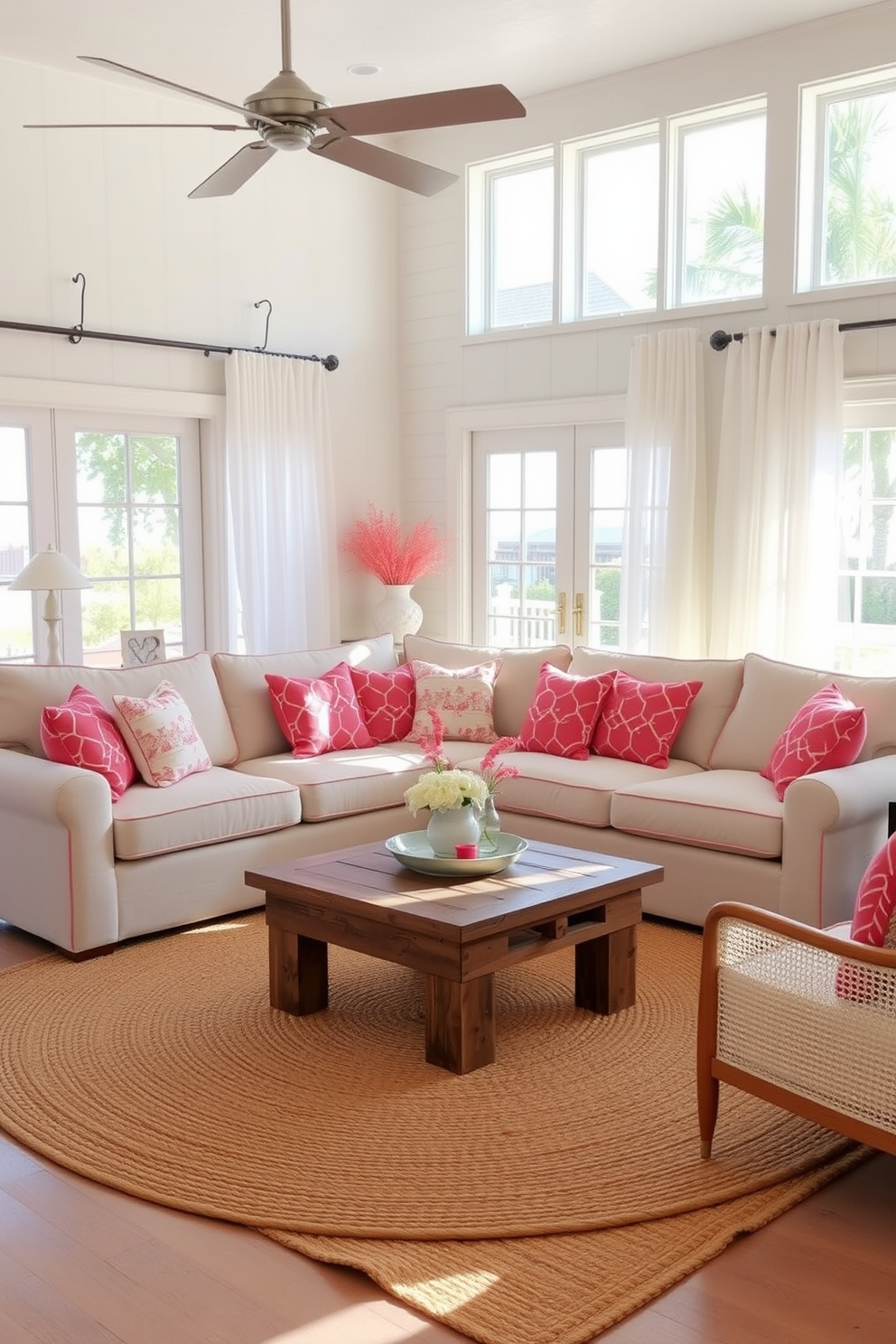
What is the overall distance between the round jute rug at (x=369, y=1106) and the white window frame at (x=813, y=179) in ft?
10.6

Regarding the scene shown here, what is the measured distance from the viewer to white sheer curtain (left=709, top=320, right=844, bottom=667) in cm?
564

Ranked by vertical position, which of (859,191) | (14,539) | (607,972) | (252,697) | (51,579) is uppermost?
(859,191)

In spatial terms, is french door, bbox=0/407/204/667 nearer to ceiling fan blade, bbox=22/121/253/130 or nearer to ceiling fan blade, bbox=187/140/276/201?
ceiling fan blade, bbox=22/121/253/130

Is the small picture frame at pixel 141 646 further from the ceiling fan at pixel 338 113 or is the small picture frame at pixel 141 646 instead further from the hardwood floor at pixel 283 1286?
the hardwood floor at pixel 283 1286

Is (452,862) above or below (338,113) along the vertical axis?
below

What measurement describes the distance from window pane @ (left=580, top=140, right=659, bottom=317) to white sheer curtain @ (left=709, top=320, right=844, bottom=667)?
2.69 feet

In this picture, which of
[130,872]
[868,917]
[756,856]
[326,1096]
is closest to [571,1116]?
[326,1096]

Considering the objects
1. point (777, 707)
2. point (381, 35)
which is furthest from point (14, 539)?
point (777, 707)

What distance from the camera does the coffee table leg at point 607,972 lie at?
12.7 feet

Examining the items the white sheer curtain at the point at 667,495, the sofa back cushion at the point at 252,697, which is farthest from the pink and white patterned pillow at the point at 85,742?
the white sheer curtain at the point at 667,495

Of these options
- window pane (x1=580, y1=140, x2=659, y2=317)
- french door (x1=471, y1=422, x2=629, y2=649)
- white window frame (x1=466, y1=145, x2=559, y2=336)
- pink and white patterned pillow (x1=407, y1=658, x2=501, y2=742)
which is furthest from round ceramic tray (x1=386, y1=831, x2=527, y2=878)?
white window frame (x1=466, y1=145, x2=559, y2=336)

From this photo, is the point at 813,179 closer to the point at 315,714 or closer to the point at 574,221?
the point at 574,221

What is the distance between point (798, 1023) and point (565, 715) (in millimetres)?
2748

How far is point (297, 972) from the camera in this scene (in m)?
3.83
